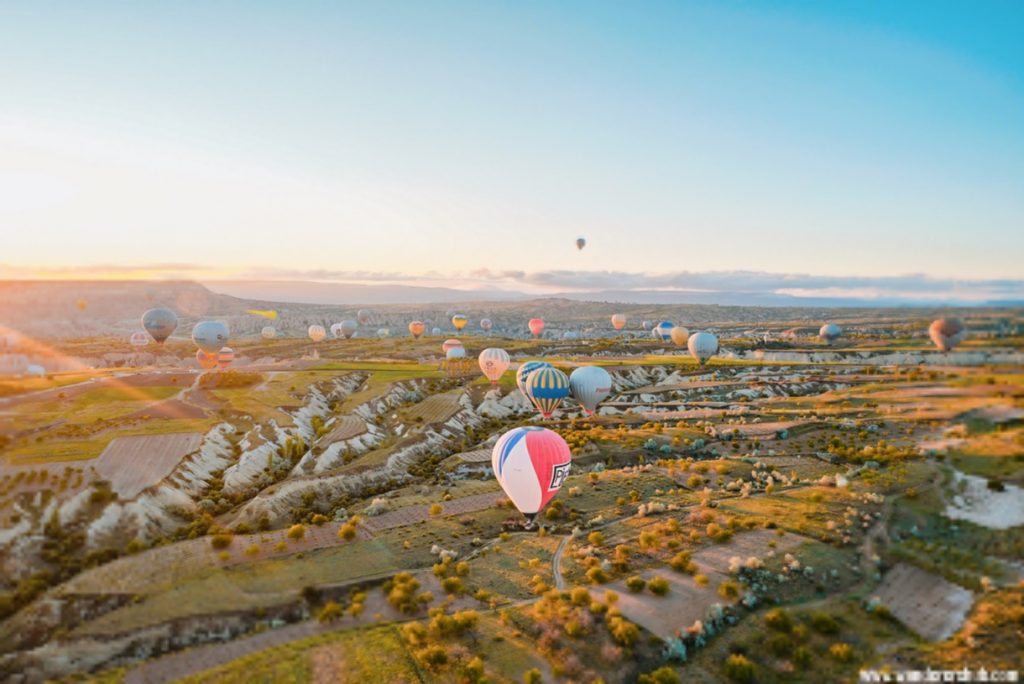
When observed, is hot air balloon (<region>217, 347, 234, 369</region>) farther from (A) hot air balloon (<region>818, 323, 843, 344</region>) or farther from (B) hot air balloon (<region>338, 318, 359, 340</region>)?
(A) hot air balloon (<region>818, 323, 843, 344</region>)

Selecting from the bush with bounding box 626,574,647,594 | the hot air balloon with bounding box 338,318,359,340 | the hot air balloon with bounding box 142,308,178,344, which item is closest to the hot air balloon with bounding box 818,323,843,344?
the bush with bounding box 626,574,647,594

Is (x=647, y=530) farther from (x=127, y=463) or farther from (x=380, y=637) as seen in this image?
(x=127, y=463)

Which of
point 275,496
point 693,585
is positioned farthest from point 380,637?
point 275,496

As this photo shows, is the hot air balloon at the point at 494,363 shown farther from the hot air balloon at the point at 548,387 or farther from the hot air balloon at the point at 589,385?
the hot air balloon at the point at 548,387

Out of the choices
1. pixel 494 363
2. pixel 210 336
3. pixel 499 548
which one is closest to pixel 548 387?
pixel 494 363

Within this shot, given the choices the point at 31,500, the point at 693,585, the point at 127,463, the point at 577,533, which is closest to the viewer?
the point at 693,585

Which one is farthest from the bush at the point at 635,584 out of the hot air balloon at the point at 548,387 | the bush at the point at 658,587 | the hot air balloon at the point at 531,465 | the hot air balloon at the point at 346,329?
the hot air balloon at the point at 346,329
